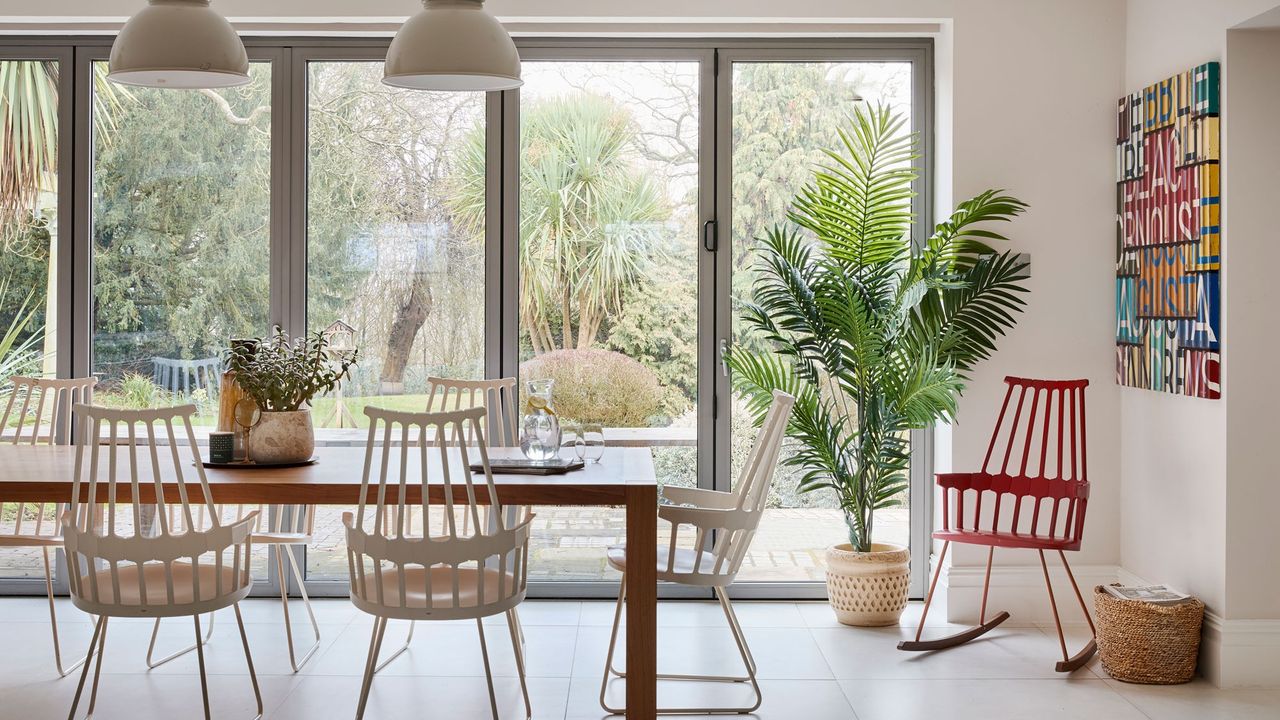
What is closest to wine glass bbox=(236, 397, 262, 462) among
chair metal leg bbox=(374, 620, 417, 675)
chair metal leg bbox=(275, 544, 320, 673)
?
chair metal leg bbox=(275, 544, 320, 673)

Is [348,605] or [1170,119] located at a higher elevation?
[1170,119]

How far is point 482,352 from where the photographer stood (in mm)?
4559

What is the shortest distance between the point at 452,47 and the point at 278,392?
1.23m

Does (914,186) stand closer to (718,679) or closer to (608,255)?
(608,255)

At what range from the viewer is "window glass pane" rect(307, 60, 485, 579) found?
4.52 metres

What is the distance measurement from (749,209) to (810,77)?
0.61 metres

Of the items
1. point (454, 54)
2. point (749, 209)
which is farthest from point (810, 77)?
point (454, 54)

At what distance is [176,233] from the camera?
178 inches

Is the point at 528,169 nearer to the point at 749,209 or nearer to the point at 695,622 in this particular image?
the point at 749,209

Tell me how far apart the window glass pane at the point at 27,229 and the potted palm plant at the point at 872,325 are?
293 cm

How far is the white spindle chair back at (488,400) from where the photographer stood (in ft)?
13.3

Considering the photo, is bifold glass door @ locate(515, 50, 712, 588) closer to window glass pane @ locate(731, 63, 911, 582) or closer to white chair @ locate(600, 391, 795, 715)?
window glass pane @ locate(731, 63, 911, 582)

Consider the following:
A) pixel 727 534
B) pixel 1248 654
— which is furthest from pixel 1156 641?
pixel 727 534

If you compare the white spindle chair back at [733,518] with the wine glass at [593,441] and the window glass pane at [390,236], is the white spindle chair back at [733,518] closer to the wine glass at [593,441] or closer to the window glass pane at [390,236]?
the wine glass at [593,441]
